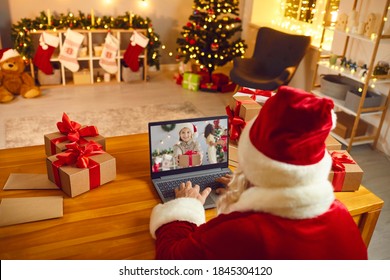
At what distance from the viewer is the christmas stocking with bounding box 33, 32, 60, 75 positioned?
15.6 ft

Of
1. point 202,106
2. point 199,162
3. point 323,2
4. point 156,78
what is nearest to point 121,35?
point 156,78

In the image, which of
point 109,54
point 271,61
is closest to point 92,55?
point 109,54

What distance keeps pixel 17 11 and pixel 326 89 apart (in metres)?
3.83

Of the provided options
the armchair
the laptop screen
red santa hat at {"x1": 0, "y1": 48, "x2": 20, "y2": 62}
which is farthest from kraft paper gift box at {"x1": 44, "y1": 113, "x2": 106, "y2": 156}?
red santa hat at {"x1": 0, "y1": 48, "x2": 20, "y2": 62}

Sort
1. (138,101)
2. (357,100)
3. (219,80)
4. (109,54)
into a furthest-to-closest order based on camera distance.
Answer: (219,80)
(109,54)
(138,101)
(357,100)

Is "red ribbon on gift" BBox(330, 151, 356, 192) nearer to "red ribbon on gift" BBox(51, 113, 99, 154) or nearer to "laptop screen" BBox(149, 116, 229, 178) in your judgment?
"laptop screen" BBox(149, 116, 229, 178)

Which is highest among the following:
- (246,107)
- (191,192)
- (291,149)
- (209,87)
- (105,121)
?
(291,149)

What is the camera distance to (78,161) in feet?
5.39

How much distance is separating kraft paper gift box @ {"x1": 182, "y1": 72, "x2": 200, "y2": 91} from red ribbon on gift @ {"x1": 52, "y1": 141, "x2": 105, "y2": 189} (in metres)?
3.59

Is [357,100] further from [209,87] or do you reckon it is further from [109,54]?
[109,54]

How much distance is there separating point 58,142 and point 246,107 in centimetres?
91

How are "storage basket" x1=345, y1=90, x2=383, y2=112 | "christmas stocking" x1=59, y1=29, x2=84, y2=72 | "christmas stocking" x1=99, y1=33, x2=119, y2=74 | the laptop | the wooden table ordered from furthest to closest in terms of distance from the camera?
"christmas stocking" x1=99, y1=33, x2=119, y2=74 → "christmas stocking" x1=59, y1=29, x2=84, y2=72 → "storage basket" x1=345, y1=90, x2=383, y2=112 → the laptop → the wooden table

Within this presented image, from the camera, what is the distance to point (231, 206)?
1.26 metres

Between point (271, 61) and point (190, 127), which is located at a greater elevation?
point (190, 127)
